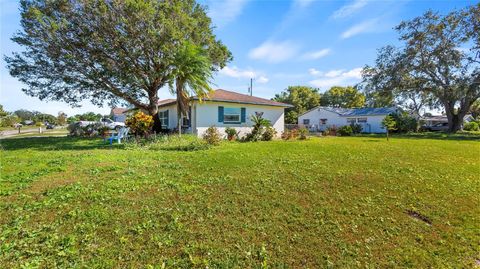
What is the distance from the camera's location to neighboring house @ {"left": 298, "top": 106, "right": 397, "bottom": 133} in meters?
29.3

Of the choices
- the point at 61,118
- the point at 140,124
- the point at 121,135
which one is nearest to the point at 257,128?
the point at 140,124

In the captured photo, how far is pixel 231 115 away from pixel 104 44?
8.42 m

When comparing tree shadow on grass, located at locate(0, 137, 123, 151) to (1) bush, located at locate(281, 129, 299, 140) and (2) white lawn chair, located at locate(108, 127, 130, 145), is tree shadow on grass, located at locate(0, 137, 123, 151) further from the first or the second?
(1) bush, located at locate(281, 129, 299, 140)

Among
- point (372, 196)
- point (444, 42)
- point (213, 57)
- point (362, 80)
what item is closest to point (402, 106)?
point (362, 80)

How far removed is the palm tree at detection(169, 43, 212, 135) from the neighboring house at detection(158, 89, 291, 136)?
3.58ft

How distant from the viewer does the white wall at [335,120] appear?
95.5 ft

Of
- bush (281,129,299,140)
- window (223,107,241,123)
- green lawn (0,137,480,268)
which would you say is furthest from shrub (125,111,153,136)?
bush (281,129,299,140)

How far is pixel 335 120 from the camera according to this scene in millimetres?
32531

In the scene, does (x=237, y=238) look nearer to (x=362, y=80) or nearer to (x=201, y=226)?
(x=201, y=226)

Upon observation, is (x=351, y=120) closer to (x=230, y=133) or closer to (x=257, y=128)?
(x=257, y=128)

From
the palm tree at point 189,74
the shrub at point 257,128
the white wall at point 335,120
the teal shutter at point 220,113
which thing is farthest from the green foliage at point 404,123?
the palm tree at point 189,74

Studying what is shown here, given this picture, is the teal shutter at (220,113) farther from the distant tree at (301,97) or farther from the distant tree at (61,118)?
the distant tree at (61,118)

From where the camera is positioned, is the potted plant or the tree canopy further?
the potted plant

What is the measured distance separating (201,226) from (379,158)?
728 centimetres
